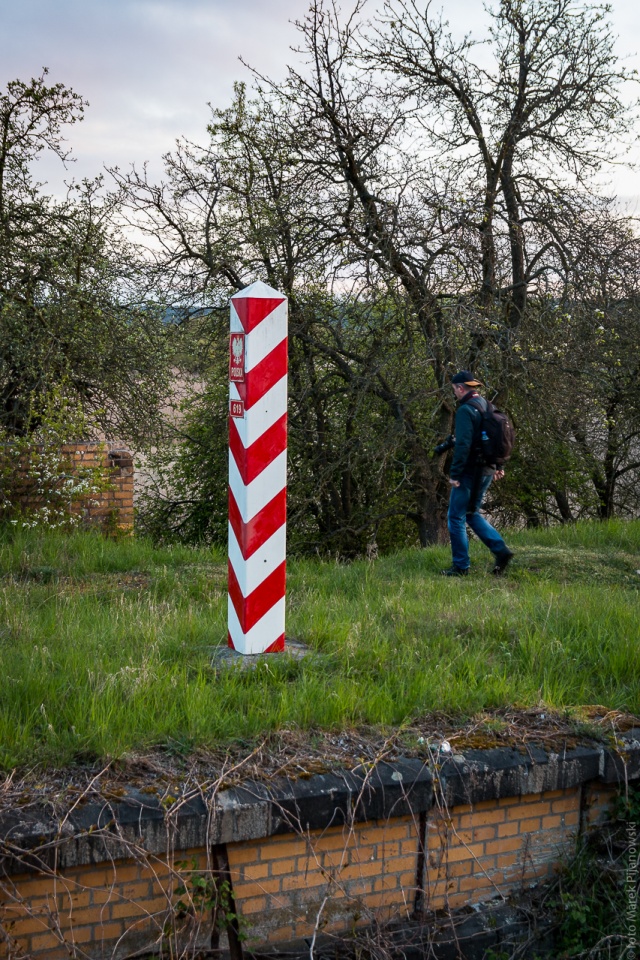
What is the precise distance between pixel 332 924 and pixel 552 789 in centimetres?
118

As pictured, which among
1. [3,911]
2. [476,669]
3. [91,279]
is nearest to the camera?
[3,911]

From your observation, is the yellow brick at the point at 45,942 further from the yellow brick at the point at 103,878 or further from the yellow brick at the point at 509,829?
the yellow brick at the point at 509,829

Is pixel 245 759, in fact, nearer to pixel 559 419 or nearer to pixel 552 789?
pixel 552 789

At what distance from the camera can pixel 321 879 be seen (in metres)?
3.85

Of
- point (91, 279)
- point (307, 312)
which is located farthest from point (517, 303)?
point (91, 279)

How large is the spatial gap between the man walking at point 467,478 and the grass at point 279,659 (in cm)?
25

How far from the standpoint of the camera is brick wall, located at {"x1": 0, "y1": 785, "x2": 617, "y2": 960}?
3.47 m

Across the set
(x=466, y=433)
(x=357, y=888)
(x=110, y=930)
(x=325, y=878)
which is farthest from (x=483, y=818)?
(x=466, y=433)

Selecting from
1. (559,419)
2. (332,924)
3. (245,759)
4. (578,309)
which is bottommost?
(332,924)

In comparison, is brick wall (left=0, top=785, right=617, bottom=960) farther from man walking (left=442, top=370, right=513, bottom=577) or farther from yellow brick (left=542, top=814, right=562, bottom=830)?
man walking (left=442, top=370, right=513, bottom=577)

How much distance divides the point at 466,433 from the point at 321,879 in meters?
Answer: 4.99

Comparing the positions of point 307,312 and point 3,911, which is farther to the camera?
point 307,312

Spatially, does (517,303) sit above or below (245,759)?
above

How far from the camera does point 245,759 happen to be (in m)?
3.93
